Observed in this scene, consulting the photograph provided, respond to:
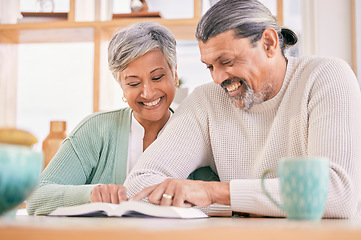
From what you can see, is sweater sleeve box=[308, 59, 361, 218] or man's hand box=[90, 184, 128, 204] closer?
sweater sleeve box=[308, 59, 361, 218]

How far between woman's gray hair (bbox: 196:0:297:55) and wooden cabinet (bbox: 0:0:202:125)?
1.23 m

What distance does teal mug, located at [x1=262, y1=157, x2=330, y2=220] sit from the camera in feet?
2.69

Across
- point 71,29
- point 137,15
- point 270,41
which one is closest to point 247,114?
point 270,41

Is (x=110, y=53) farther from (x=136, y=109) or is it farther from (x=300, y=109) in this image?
(x=300, y=109)

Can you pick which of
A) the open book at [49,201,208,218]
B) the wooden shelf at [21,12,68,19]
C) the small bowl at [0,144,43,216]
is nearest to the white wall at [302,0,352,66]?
the wooden shelf at [21,12,68,19]

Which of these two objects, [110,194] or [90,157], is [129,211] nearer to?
[110,194]

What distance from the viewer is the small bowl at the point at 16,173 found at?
0.65 meters

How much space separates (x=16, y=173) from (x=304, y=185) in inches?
19.8

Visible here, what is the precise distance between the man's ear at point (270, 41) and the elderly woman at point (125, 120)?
0.45 metres

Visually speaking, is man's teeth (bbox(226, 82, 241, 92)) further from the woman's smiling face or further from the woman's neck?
the woman's neck

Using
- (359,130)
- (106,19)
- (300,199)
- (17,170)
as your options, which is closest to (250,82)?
(359,130)

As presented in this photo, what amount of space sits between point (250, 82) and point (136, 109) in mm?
555

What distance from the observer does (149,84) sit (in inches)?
73.5

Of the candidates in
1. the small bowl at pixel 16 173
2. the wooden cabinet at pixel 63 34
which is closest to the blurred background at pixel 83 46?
the wooden cabinet at pixel 63 34
